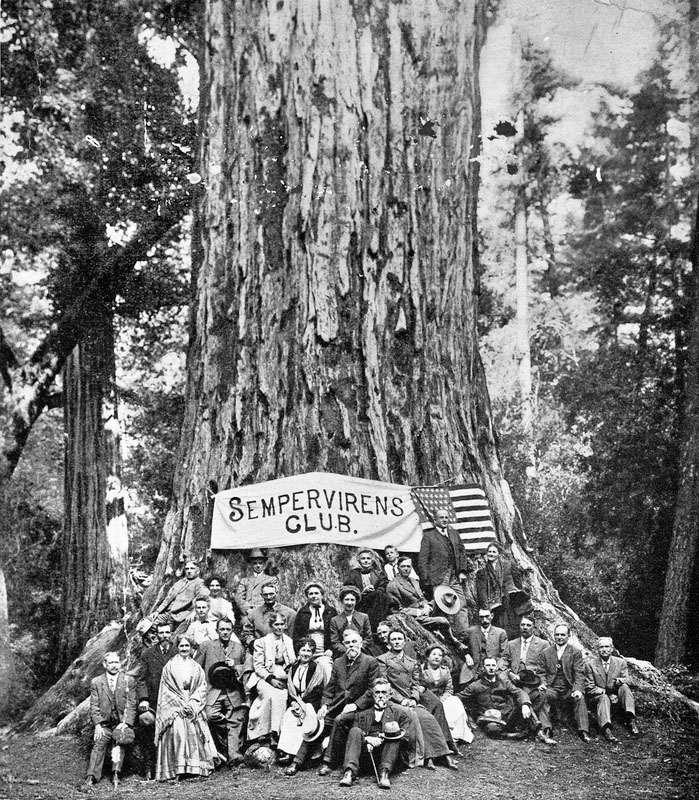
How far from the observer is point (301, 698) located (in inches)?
169

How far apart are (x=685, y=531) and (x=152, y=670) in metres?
2.90

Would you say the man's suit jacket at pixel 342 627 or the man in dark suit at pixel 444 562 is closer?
the man's suit jacket at pixel 342 627

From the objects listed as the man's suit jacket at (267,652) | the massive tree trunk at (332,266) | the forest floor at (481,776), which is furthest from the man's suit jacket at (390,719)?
the massive tree trunk at (332,266)

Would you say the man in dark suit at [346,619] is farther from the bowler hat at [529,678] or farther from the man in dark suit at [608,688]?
the man in dark suit at [608,688]

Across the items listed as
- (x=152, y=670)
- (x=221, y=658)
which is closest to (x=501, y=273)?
(x=221, y=658)

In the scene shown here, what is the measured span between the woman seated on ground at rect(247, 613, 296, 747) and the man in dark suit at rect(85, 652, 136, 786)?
23.0 inches

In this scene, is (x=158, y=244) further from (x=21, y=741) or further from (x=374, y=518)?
(x=21, y=741)

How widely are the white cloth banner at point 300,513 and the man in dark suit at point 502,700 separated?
0.84 meters

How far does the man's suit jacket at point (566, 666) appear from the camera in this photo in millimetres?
4512

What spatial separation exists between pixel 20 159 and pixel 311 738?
362cm

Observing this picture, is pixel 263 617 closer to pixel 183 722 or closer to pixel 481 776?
pixel 183 722

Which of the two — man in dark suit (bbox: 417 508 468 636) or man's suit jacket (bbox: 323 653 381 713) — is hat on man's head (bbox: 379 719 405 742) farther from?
man in dark suit (bbox: 417 508 468 636)

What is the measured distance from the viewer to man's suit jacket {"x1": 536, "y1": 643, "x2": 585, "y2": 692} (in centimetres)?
451

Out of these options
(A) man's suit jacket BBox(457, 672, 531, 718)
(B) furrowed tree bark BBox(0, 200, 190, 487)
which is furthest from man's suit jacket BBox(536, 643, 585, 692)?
(B) furrowed tree bark BBox(0, 200, 190, 487)
